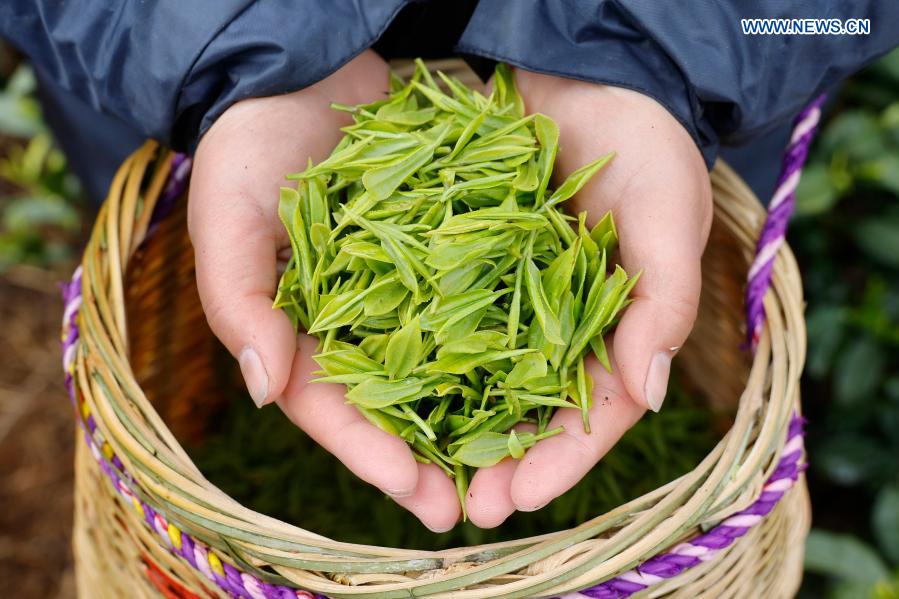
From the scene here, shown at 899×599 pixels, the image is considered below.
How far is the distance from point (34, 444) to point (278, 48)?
109cm

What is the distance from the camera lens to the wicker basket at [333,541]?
0.89 m

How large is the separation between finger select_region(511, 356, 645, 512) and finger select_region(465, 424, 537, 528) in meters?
0.02

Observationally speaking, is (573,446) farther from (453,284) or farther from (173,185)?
(173,185)

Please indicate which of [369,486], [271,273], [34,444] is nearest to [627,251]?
[271,273]

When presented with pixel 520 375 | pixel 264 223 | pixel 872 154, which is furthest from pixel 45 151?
pixel 872 154

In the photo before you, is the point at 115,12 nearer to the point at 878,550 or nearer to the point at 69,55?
the point at 69,55

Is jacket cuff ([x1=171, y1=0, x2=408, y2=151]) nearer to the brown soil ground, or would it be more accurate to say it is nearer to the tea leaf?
the tea leaf

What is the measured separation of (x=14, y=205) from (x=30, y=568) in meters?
0.75

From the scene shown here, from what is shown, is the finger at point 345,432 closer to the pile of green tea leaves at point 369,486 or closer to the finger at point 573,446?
the finger at point 573,446

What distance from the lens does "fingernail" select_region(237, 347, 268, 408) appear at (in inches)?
38.8

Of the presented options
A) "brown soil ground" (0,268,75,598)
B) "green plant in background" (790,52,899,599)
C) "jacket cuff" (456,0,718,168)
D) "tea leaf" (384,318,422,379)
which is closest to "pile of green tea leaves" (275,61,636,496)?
"tea leaf" (384,318,422,379)

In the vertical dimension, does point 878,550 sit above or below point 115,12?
below

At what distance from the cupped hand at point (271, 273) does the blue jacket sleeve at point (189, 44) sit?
48 mm

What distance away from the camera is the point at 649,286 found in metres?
1.03
